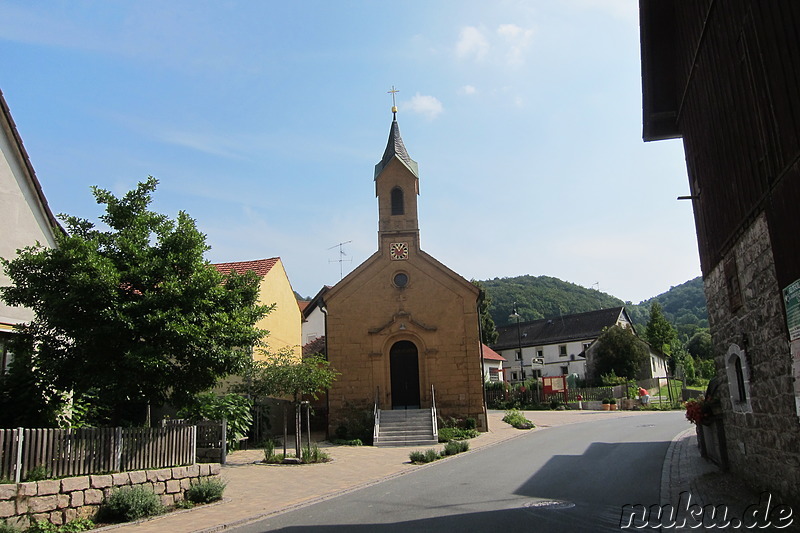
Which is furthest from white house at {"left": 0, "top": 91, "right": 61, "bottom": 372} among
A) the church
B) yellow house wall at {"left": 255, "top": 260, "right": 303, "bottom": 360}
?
the church

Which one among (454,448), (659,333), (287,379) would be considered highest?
(659,333)

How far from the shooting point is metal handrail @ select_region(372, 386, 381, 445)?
24.3 meters

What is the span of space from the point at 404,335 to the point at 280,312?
7.86 metres

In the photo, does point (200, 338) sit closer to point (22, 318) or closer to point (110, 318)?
point (110, 318)

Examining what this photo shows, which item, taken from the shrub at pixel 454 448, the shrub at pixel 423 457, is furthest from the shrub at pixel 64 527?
the shrub at pixel 454 448

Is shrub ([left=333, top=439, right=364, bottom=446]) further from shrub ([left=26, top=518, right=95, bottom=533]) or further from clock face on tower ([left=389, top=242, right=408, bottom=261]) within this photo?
shrub ([left=26, top=518, right=95, bottom=533])

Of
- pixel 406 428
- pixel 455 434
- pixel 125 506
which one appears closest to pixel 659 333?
pixel 455 434

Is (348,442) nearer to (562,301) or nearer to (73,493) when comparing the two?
(73,493)

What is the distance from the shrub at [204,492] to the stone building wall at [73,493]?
16cm

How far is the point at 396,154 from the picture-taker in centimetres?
2988

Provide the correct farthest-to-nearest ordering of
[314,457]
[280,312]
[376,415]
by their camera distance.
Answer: [280,312]
[376,415]
[314,457]

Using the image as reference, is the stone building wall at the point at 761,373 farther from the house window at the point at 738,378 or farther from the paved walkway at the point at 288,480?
the paved walkway at the point at 288,480

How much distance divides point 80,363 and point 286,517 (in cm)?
500

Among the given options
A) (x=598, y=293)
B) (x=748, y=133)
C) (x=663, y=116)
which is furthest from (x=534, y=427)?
(x=598, y=293)
